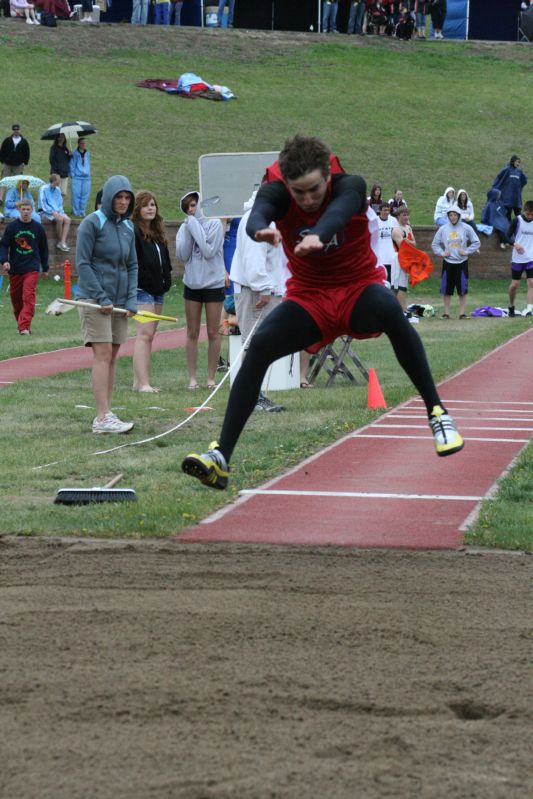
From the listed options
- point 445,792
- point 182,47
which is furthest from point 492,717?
point 182,47

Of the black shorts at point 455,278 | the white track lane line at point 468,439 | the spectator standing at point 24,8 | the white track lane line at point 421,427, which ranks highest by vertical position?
the spectator standing at point 24,8

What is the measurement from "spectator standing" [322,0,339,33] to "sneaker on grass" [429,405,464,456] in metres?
45.7

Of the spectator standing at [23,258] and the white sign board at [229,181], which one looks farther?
the spectator standing at [23,258]

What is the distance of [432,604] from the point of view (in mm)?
5379

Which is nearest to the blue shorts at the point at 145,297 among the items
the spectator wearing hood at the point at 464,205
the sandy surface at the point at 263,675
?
the sandy surface at the point at 263,675

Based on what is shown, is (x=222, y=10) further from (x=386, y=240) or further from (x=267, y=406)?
(x=267, y=406)

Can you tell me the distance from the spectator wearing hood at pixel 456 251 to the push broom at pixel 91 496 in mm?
17076

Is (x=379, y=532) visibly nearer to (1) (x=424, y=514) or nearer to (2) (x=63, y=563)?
(1) (x=424, y=514)

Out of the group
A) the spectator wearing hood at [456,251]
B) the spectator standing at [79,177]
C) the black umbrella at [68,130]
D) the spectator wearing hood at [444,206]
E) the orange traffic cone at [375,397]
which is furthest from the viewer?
the black umbrella at [68,130]

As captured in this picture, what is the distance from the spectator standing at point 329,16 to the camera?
49.8 meters

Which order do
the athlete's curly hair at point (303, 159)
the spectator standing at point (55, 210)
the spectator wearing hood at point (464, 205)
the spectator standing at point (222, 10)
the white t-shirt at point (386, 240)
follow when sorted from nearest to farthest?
the athlete's curly hair at point (303, 159)
the white t-shirt at point (386, 240)
the spectator wearing hood at point (464, 205)
the spectator standing at point (55, 210)
the spectator standing at point (222, 10)

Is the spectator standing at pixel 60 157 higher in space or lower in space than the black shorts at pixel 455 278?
higher

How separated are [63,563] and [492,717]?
8.68 feet

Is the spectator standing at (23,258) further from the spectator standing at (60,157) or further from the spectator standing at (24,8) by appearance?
the spectator standing at (24,8)
